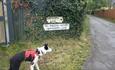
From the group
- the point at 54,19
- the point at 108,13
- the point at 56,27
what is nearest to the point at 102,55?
the point at 56,27

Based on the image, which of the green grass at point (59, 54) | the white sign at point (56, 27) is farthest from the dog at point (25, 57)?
the white sign at point (56, 27)

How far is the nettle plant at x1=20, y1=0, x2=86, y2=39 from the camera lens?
529 inches

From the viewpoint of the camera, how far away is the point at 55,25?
45.4ft

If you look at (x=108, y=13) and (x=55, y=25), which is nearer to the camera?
(x=55, y=25)

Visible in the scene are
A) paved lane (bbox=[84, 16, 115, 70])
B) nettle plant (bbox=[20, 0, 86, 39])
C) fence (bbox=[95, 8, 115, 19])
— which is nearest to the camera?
paved lane (bbox=[84, 16, 115, 70])

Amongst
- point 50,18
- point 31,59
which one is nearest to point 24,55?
point 31,59

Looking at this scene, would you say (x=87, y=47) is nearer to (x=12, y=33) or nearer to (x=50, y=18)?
(x=50, y=18)

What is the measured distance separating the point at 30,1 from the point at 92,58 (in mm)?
4100

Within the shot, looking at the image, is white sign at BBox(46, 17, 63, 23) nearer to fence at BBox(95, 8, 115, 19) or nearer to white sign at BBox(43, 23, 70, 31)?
white sign at BBox(43, 23, 70, 31)

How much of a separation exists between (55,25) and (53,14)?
1.77 ft

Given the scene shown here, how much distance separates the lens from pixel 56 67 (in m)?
10.2

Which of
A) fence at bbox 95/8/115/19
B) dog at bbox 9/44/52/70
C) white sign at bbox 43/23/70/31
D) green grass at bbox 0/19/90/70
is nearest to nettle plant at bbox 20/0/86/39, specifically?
white sign at bbox 43/23/70/31

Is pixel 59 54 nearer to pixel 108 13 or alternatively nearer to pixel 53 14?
pixel 53 14

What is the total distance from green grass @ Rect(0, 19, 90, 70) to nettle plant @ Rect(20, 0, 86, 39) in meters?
0.39
